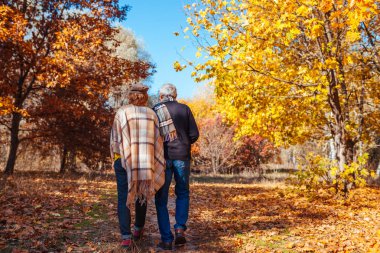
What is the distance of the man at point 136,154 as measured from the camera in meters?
4.22

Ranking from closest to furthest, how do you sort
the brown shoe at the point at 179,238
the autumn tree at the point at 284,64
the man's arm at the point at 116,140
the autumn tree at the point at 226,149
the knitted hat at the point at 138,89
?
1. the man's arm at the point at 116,140
2. the knitted hat at the point at 138,89
3. the brown shoe at the point at 179,238
4. the autumn tree at the point at 284,64
5. the autumn tree at the point at 226,149

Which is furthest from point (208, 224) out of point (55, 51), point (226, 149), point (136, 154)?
point (226, 149)

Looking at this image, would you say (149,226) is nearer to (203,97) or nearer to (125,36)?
(125,36)

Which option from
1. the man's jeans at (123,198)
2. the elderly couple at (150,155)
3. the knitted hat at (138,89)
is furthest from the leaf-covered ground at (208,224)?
the knitted hat at (138,89)

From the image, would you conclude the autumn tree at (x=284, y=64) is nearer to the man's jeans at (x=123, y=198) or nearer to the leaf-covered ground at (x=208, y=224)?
the leaf-covered ground at (x=208, y=224)

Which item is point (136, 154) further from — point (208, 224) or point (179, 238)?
point (208, 224)

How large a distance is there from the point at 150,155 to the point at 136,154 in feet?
0.56

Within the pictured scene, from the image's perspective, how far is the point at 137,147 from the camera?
4246mm

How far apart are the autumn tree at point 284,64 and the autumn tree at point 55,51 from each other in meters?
4.79

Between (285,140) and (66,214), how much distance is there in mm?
7043

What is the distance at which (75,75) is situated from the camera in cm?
1241

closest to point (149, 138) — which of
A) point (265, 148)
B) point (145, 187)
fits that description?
point (145, 187)

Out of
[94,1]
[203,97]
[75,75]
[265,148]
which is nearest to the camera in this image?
[75,75]

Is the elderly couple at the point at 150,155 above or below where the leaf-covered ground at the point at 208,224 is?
above
